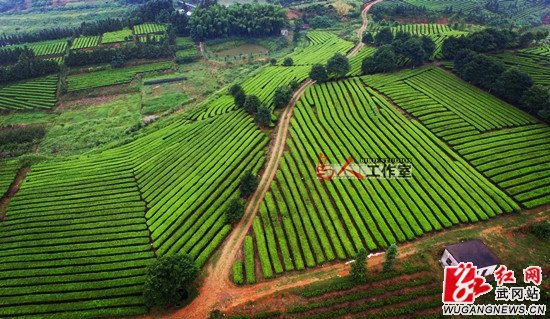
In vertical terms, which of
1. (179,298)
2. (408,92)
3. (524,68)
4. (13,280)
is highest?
(524,68)

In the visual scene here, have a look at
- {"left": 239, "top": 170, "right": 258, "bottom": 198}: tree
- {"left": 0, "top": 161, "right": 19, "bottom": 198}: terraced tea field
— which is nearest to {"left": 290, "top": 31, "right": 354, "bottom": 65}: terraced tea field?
{"left": 239, "top": 170, "right": 258, "bottom": 198}: tree

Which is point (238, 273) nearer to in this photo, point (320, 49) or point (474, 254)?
point (474, 254)

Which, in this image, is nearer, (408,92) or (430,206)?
(430,206)

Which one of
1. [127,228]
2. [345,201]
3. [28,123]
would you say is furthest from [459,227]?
[28,123]

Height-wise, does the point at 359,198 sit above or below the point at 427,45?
below

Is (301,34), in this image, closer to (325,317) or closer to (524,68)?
(524,68)

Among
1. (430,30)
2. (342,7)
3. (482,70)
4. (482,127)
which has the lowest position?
(482,127)

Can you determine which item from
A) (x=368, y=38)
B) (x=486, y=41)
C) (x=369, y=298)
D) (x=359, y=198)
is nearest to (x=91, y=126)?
(x=359, y=198)

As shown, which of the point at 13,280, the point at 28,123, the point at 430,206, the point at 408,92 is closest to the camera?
the point at 13,280
